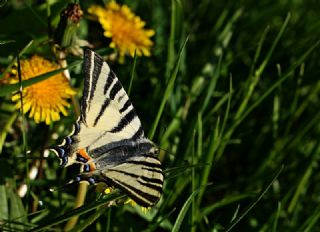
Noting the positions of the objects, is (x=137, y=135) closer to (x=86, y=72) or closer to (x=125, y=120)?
(x=125, y=120)

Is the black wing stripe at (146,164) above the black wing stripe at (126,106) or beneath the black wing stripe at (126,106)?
beneath

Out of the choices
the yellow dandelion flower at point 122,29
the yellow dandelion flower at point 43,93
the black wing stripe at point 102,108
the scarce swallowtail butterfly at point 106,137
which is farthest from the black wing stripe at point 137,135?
the yellow dandelion flower at point 122,29

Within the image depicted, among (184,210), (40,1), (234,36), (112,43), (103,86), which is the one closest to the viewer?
(184,210)

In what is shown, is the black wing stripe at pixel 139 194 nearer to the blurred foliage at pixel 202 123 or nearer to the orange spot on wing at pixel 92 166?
the blurred foliage at pixel 202 123

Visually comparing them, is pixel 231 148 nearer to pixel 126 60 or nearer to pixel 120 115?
pixel 126 60

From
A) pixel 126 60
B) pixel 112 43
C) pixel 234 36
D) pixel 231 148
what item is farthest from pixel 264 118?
pixel 112 43

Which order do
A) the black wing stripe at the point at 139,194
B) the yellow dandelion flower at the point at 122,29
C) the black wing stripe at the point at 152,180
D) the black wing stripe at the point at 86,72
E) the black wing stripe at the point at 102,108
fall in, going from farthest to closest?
the yellow dandelion flower at the point at 122,29 < the black wing stripe at the point at 102,108 < the black wing stripe at the point at 86,72 < the black wing stripe at the point at 152,180 < the black wing stripe at the point at 139,194

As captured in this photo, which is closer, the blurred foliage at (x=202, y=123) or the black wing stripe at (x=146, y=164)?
the black wing stripe at (x=146, y=164)
